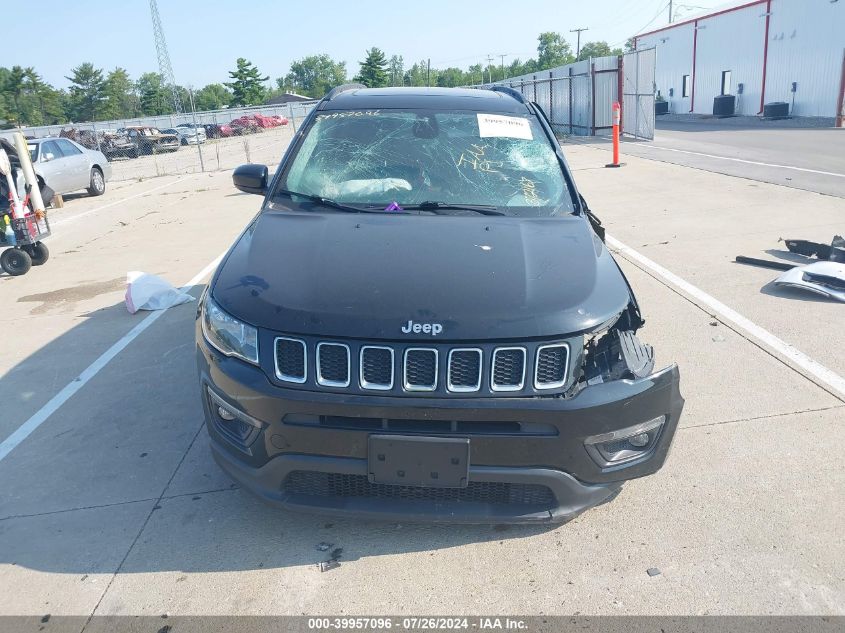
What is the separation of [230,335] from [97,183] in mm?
16214

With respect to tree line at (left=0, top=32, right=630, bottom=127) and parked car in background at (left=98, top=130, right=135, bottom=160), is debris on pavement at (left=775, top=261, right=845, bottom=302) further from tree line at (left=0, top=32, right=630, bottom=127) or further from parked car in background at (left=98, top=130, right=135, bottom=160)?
tree line at (left=0, top=32, right=630, bottom=127)

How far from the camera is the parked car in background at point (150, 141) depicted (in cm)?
3400

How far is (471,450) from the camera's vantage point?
97.5 inches

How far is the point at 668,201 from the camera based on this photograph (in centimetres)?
1090

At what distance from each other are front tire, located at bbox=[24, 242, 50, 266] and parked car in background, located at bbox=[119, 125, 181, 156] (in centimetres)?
2651

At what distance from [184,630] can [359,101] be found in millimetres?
3254

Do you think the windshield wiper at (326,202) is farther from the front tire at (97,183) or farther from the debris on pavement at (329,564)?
the front tire at (97,183)

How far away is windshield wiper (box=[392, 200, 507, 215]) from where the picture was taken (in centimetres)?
353

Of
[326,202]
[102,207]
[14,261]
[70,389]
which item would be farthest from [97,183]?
[326,202]

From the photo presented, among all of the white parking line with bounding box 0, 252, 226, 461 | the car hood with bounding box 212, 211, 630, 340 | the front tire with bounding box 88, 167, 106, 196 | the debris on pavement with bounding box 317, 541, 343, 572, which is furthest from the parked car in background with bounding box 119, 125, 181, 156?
the debris on pavement with bounding box 317, 541, 343, 572

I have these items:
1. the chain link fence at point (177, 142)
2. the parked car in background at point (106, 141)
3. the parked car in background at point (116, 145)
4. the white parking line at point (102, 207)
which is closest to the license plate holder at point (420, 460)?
the chain link fence at point (177, 142)

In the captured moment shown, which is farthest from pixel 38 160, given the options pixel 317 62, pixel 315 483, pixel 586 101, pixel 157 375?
pixel 317 62

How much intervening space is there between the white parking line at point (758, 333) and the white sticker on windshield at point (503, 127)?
2.37m

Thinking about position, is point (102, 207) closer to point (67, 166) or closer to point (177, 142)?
point (67, 166)
